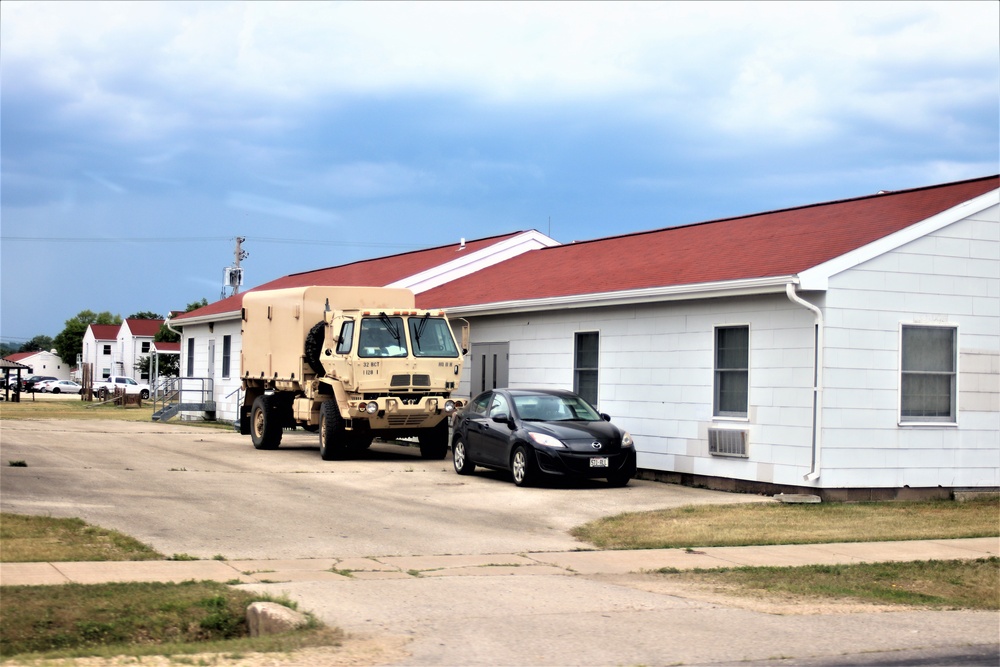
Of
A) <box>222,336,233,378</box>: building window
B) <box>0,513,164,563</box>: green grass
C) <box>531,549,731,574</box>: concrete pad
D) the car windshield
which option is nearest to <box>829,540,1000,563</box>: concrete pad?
<box>531,549,731,574</box>: concrete pad

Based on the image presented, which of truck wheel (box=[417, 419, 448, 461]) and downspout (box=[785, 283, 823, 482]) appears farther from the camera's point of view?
truck wheel (box=[417, 419, 448, 461])

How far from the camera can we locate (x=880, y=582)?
10625 millimetres

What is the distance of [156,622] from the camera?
8305 millimetres

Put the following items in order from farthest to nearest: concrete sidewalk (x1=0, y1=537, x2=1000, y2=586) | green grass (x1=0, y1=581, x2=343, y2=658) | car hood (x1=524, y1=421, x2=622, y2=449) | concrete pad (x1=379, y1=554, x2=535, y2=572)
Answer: car hood (x1=524, y1=421, x2=622, y2=449) < concrete pad (x1=379, y1=554, x2=535, y2=572) < concrete sidewalk (x1=0, y1=537, x2=1000, y2=586) < green grass (x1=0, y1=581, x2=343, y2=658)

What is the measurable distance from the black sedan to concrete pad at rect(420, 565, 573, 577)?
19.9 feet

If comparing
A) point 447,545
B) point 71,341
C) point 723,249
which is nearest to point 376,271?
point 723,249

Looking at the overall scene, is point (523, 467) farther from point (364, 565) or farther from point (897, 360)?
point (364, 565)

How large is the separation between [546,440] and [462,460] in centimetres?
265

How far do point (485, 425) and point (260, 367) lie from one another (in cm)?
838

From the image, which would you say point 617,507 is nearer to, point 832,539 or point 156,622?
point 832,539

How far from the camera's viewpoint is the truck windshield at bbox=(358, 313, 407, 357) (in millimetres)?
21094

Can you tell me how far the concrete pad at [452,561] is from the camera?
10.9 meters

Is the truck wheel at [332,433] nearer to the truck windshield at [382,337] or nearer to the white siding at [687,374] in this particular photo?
the truck windshield at [382,337]

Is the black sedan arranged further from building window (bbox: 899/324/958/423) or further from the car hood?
building window (bbox: 899/324/958/423)
